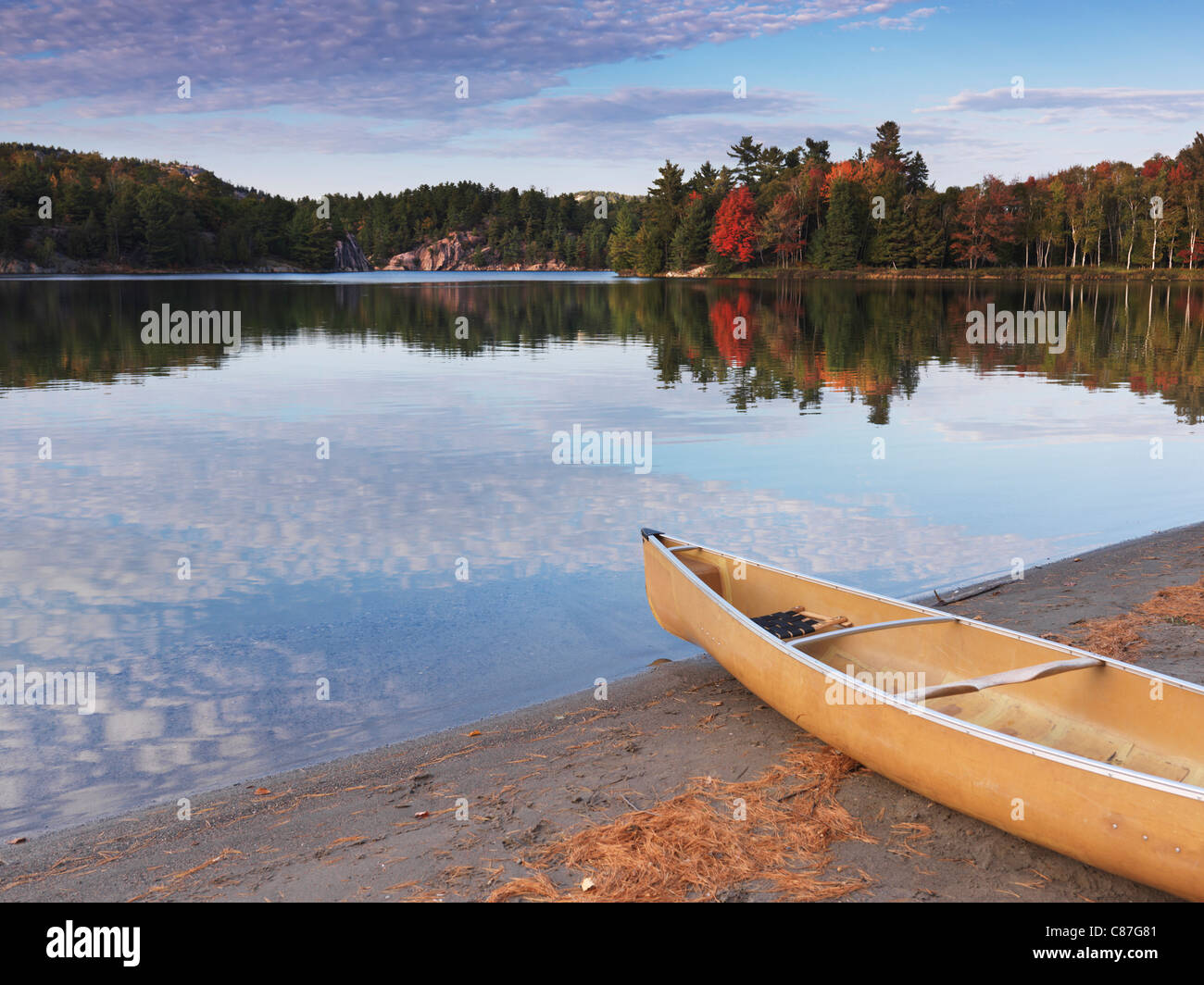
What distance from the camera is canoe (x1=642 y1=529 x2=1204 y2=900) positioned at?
461cm

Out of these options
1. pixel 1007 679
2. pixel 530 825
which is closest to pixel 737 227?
pixel 1007 679

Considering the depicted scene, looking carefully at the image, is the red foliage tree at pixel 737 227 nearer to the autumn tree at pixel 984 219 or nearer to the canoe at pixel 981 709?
the autumn tree at pixel 984 219

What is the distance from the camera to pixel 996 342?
1725 inches

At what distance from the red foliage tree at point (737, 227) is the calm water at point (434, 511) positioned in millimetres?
93443

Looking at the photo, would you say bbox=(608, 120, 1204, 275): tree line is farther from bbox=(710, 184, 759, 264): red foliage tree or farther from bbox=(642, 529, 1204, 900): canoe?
bbox=(642, 529, 1204, 900): canoe

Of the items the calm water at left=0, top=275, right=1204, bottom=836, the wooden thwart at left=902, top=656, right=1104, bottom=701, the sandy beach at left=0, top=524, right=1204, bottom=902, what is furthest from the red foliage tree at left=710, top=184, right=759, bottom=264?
the wooden thwart at left=902, top=656, right=1104, bottom=701

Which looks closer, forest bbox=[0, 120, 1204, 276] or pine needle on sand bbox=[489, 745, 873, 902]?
pine needle on sand bbox=[489, 745, 873, 902]

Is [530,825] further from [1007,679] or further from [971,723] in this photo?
[1007,679]

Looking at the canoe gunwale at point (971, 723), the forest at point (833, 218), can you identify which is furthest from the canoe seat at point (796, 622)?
the forest at point (833, 218)

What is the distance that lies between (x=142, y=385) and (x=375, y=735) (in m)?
24.3

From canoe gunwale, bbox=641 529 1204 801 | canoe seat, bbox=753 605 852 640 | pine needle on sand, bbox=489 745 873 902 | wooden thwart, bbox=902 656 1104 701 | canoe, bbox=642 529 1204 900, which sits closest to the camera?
canoe gunwale, bbox=641 529 1204 801

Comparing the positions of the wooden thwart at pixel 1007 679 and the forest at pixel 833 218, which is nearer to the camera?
the wooden thwart at pixel 1007 679

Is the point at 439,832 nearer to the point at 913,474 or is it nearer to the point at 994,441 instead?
the point at 913,474

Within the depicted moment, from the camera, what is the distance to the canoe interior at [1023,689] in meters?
5.69
